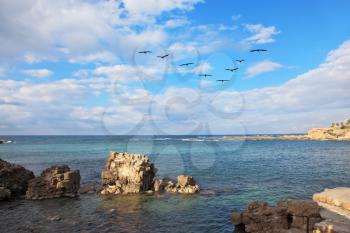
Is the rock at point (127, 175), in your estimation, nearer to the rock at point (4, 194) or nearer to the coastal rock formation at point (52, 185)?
the coastal rock formation at point (52, 185)

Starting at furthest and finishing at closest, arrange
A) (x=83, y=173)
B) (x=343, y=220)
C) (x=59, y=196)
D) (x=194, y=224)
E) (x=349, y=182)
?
(x=83, y=173)
(x=349, y=182)
(x=59, y=196)
(x=194, y=224)
(x=343, y=220)

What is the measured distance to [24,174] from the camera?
1965 inches

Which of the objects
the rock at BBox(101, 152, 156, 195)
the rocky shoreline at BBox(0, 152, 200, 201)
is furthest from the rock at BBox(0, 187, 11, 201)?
the rock at BBox(101, 152, 156, 195)

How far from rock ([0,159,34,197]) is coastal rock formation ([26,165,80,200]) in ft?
7.89

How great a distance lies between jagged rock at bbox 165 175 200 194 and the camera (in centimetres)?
4819

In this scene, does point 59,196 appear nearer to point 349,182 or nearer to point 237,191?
point 237,191

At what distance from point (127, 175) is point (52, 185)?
10.7 m

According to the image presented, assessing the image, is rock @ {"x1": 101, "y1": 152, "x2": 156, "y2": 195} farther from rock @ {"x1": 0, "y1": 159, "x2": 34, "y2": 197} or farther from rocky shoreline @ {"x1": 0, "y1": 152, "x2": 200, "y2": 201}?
rock @ {"x1": 0, "y1": 159, "x2": 34, "y2": 197}

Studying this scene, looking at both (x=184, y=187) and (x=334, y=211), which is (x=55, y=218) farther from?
(x=334, y=211)

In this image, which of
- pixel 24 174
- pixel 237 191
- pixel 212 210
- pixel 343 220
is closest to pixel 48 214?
pixel 24 174

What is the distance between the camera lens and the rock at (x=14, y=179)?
4747 centimetres

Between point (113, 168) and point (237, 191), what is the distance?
63.5 feet

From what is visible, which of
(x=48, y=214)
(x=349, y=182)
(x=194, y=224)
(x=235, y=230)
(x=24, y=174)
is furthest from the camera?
(x=349, y=182)

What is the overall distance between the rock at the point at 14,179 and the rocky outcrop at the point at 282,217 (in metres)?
34.1
